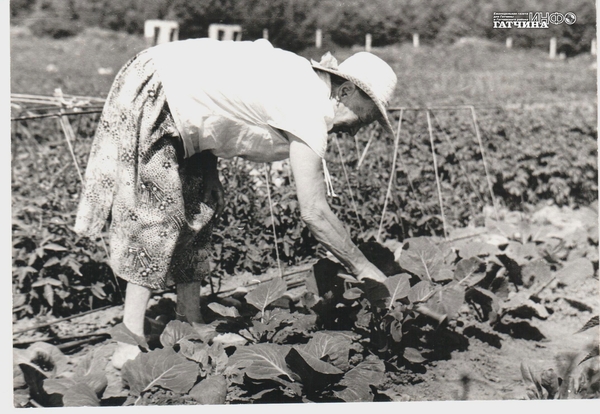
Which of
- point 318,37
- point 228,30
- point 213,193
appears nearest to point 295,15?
point 318,37

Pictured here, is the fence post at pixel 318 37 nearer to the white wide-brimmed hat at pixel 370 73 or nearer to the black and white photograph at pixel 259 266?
the black and white photograph at pixel 259 266

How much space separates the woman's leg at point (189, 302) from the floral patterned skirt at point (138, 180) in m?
0.16

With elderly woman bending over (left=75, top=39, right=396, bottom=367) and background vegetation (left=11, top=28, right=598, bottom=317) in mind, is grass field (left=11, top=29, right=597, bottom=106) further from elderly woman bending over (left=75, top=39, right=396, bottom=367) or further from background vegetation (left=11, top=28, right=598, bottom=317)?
elderly woman bending over (left=75, top=39, right=396, bottom=367)

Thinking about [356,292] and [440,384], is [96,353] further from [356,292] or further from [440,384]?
[440,384]

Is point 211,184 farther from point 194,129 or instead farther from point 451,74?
point 451,74

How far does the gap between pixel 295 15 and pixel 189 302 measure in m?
2.01

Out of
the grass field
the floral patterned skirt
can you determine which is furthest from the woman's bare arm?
the grass field

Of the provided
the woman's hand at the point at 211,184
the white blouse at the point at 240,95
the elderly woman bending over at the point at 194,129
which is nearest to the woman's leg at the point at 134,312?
the elderly woman bending over at the point at 194,129

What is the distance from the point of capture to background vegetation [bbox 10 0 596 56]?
116 inches

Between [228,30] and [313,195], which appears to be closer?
[313,195]

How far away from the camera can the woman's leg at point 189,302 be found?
7.38 ft

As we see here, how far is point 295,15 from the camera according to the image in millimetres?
3660

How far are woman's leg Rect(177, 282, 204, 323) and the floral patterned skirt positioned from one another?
161 mm

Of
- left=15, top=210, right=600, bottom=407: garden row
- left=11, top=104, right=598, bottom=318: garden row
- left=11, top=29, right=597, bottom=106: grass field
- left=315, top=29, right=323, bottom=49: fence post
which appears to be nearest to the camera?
left=15, top=210, right=600, bottom=407: garden row
